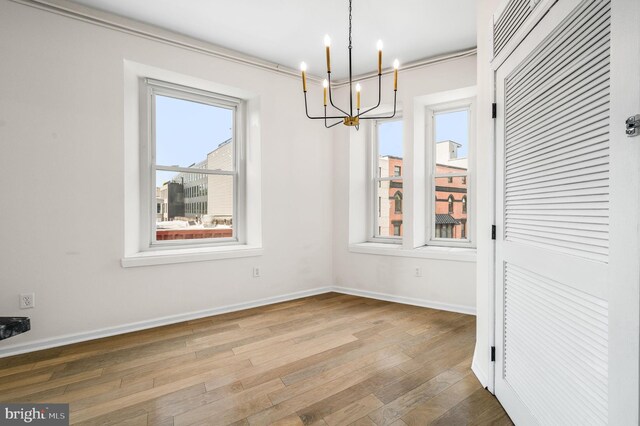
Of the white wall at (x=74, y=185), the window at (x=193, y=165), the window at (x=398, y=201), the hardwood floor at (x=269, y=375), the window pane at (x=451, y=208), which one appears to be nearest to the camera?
the hardwood floor at (x=269, y=375)

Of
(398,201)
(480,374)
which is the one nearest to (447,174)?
(398,201)

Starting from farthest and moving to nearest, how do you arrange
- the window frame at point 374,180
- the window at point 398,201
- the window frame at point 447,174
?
the window frame at point 374,180
the window at point 398,201
the window frame at point 447,174

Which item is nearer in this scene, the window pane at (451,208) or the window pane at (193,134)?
the window pane at (193,134)

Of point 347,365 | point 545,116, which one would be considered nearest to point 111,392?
point 347,365

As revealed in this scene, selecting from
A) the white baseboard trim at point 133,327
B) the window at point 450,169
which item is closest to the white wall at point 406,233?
the window at point 450,169

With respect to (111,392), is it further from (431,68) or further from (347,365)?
(431,68)

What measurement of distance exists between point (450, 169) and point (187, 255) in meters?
3.18

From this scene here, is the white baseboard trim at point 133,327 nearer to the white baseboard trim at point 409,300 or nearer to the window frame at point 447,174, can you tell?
the white baseboard trim at point 409,300

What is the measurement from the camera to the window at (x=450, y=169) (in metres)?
3.68

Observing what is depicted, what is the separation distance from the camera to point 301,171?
155 inches

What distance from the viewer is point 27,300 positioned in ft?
7.98

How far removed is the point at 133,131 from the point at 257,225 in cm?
159

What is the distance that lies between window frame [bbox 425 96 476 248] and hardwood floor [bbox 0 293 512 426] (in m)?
1.02

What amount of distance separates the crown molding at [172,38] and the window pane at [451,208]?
139cm
